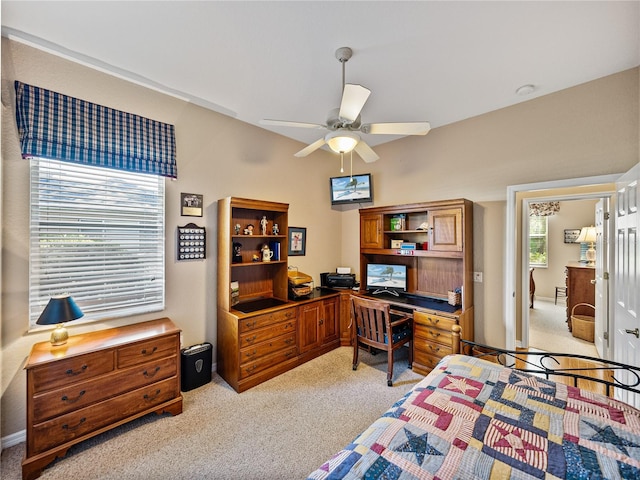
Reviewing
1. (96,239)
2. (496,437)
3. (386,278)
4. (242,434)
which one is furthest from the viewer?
(386,278)

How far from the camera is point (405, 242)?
145 inches

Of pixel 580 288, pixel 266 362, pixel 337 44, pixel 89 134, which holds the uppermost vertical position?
pixel 337 44

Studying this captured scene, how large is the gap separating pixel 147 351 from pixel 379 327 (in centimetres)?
217

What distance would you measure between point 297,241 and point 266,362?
1.69 m

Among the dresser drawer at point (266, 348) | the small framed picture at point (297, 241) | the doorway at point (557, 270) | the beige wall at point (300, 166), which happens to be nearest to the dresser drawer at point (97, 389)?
the beige wall at point (300, 166)

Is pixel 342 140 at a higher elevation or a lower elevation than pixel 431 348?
higher

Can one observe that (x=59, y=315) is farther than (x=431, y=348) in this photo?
No

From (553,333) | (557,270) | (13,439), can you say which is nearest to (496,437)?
(13,439)

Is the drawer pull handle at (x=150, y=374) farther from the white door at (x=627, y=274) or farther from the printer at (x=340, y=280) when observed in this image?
the white door at (x=627, y=274)

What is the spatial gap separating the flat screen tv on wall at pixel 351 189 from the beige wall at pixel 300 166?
17cm

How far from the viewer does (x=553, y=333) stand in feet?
13.4

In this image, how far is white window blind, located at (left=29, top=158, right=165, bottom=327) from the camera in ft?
6.73

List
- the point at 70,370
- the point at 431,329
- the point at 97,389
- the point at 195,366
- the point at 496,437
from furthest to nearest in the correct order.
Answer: the point at 431,329, the point at 195,366, the point at 97,389, the point at 70,370, the point at 496,437

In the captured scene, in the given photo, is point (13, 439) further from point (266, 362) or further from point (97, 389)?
point (266, 362)
